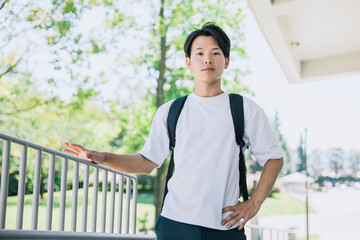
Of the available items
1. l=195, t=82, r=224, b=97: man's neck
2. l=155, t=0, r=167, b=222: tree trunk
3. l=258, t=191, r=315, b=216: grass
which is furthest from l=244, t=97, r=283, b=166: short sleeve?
l=258, t=191, r=315, b=216: grass

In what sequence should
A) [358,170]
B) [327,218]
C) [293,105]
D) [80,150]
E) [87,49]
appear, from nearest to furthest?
[80,150] → [87,49] → [358,170] → [327,218] → [293,105]

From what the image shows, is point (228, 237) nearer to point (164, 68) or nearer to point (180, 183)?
point (180, 183)

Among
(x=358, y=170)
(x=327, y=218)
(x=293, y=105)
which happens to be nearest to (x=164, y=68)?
(x=358, y=170)

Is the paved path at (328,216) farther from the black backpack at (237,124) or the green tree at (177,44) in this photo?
the black backpack at (237,124)

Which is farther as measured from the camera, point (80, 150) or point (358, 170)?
point (358, 170)

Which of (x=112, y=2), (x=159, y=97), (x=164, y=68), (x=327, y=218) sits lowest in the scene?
(x=327, y=218)

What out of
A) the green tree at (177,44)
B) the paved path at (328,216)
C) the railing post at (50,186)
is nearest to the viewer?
the railing post at (50,186)

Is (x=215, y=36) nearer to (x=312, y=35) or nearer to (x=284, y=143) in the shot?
(x=312, y=35)

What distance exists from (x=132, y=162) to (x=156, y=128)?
15cm

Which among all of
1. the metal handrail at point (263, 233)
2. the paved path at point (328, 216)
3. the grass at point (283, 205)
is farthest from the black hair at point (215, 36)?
the grass at point (283, 205)

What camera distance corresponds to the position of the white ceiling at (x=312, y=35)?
3646 millimetres

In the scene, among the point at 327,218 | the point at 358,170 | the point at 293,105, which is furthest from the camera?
the point at 293,105

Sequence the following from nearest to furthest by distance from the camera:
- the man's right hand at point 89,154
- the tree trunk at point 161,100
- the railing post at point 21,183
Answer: the man's right hand at point 89,154
the railing post at point 21,183
the tree trunk at point 161,100

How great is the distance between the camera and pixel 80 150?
3.91 ft
